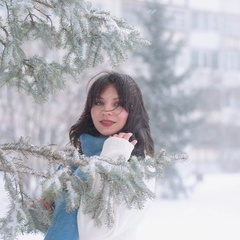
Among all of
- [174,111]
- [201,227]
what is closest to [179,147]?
[174,111]

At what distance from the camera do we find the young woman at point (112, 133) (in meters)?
2.09

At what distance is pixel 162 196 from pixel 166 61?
3742mm

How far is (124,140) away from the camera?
6.89 ft

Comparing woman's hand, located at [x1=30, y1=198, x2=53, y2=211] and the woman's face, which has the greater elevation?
the woman's face

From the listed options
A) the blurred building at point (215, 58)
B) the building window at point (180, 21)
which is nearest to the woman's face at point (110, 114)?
the blurred building at point (215, 58)

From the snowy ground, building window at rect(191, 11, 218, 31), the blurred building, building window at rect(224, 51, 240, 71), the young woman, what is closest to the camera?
the young woman

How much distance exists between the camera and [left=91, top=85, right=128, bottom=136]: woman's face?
2.27 meters

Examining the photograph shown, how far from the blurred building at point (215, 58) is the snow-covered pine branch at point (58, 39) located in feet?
81.5

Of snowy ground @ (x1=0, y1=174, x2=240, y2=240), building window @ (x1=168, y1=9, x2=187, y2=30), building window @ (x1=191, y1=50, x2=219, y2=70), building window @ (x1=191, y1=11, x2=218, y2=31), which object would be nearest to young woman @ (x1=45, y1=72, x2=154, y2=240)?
snowy ground @ (x1=0, y1=174, x2=240, y2=240)

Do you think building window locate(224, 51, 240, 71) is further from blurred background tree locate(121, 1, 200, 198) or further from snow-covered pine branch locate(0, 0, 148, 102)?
snow-covered pine branch locate(0, 0, 148, 102)

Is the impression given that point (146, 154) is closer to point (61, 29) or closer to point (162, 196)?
point (61, 29)

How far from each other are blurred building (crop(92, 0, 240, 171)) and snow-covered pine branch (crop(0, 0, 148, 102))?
24.8 meters

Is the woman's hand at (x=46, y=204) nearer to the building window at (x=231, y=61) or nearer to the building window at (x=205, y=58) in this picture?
the building window at (x=205, y=58)

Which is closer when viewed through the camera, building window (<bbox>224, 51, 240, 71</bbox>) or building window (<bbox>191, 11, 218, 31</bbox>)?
building window (<bbox>224, 51, 240, 71</bbox>)
